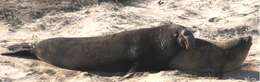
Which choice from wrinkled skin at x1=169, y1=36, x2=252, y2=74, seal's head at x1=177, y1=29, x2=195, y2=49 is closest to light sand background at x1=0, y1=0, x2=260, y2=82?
wrinkled skin at x1=169, y1=36, x2=252, y2=74

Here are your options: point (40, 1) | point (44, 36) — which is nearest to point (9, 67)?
point (44, 36)

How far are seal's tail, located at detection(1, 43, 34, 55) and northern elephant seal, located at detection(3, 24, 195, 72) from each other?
2.68 ft

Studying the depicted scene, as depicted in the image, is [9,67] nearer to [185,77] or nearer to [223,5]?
[185,77]

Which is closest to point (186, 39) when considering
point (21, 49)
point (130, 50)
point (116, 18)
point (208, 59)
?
point (208, 59)

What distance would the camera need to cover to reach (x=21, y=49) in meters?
9.31

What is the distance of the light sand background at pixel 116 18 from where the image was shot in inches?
409

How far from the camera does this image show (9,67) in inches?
337

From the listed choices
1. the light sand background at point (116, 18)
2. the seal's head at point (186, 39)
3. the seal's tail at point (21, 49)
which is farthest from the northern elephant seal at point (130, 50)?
the seal's tail at point (21, 49)

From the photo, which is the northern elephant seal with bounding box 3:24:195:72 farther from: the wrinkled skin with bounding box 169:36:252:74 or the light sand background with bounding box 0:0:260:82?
the light sand background with bounding box 0:0:260:82

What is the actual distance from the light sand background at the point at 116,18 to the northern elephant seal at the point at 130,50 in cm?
54

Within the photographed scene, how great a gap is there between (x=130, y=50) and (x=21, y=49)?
1704 millimetres

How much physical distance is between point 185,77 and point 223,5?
411 cm

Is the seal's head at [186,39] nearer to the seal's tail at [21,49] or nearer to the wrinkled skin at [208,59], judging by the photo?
the wrinkled skin at [208,59]

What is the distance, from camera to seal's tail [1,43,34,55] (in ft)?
30.3
